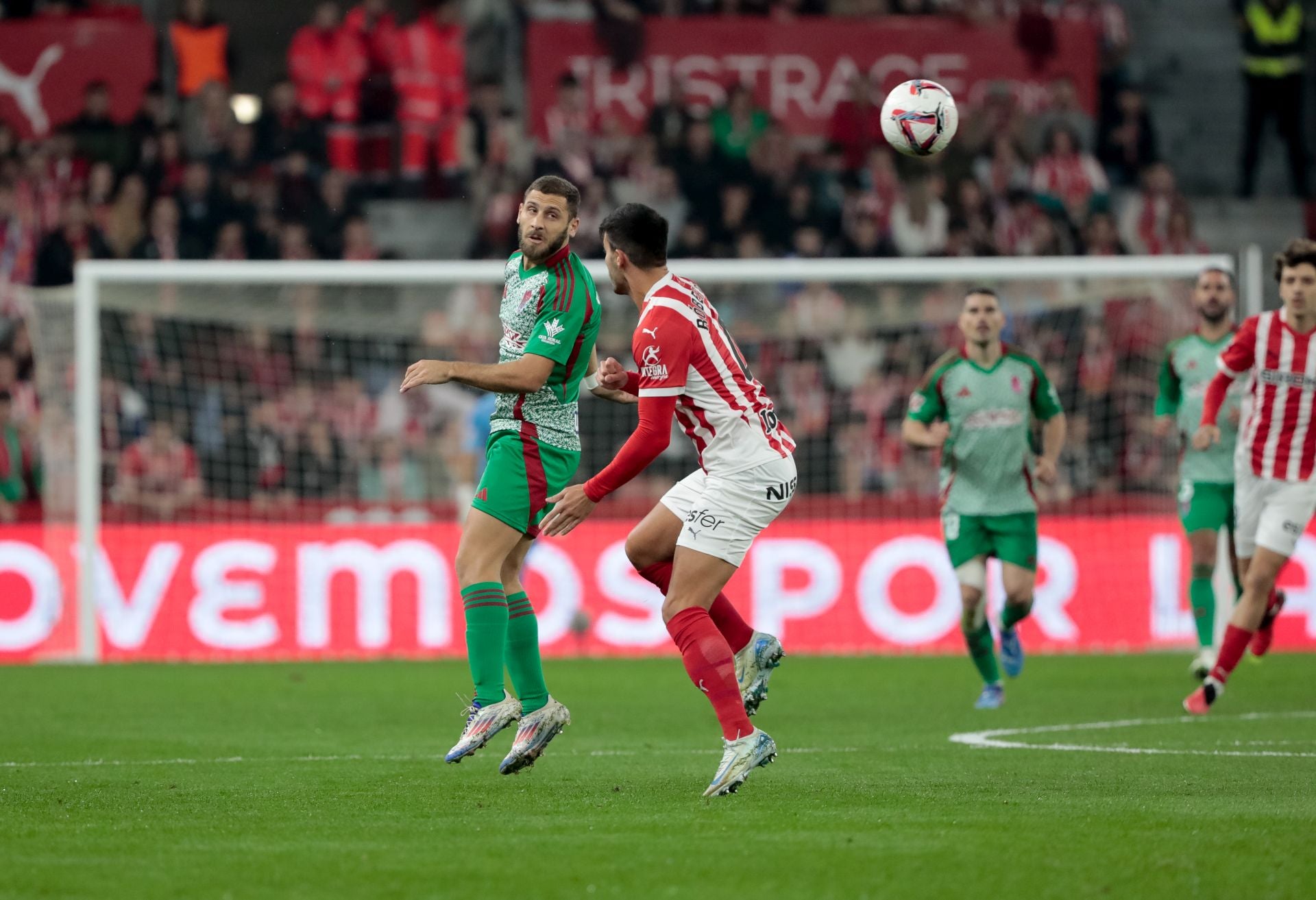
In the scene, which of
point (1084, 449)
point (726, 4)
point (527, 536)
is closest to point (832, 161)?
point (726, 4)

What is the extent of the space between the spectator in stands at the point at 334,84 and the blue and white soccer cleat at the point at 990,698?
1190cm

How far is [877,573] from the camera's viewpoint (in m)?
15.7

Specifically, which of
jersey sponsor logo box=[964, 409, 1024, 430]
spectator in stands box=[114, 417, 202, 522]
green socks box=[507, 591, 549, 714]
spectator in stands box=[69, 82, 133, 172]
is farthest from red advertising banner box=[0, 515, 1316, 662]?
green socks box=[507, 591, 549, 714]

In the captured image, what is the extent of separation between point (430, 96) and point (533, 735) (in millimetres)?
14736

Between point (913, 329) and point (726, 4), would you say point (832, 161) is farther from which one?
point (913, 329)

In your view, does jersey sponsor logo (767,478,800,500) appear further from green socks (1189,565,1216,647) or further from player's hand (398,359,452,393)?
green socks (1189,565,1216,647)

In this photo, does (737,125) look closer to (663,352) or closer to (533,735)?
(533,735)

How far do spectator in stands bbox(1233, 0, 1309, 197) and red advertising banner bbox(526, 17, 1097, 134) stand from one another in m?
2.08

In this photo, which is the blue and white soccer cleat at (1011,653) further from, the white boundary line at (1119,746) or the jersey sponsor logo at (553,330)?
the jersey sponsor logo at (553,330)

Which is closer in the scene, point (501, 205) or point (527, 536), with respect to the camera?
point (527, 536)

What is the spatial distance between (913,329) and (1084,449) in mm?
1967

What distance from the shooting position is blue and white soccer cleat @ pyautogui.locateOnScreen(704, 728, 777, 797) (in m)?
6.64

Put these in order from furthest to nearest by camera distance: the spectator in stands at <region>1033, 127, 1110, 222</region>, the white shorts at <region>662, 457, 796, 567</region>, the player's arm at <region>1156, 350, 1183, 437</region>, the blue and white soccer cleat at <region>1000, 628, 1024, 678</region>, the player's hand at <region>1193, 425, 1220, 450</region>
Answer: the spectator in stands at <region>1033, 127, 1110, 222</region> < the player's arm at <region>1156, 350, 1183, 437</region> < the blue and white soccer cleat at <region>1000, 628, 1024, 678</region> < the player's hand at <region>1193, 425, 1220, 450</region> < the white shorts at <region>662, 457, 796, 567</region>

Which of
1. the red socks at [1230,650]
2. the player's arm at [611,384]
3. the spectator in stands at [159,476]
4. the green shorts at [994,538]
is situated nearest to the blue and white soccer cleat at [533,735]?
the player's arm at [611,384]
